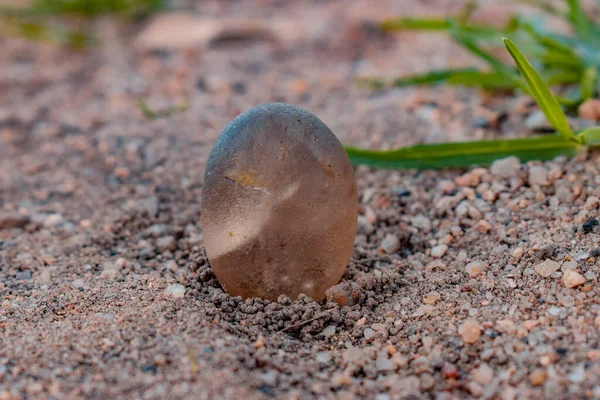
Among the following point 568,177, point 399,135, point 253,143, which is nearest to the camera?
point 253,143

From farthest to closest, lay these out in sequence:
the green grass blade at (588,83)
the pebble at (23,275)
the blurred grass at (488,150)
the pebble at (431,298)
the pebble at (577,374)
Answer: the green grass blade at (588,83)
the blurred grass at (488,150)
the pebble at (23,275)
the pebble at (431,298)
the pebble at (577,374)

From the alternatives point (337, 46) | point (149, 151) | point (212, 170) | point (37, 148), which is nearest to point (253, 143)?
point (212, 170)

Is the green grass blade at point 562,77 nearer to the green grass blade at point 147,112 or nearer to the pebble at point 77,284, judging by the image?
the green grass blade at point 147,112

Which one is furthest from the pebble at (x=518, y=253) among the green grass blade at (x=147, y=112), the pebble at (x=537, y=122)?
the green grass blade at (x=147, y=112)

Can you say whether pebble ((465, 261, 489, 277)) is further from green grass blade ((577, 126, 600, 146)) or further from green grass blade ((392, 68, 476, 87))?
green grass blade ((392, 68, 476, 87))

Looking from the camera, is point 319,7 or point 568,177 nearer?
point 568,177

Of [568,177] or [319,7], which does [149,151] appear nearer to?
[568,177]

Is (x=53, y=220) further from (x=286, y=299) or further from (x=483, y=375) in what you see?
(x=483, y=375)
